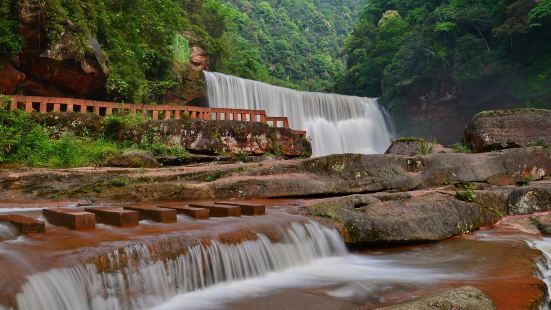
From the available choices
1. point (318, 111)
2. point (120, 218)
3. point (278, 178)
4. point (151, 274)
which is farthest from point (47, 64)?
point (318, 111)

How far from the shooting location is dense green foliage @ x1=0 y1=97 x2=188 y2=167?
517 inches

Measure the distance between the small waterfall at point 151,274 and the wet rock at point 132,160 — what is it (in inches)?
292

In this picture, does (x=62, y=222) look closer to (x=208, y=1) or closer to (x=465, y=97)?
(x=465, y=97)

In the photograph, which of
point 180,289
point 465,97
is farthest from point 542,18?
point 180,289

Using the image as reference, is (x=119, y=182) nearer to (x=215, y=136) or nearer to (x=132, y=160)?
(x=132, y=160)

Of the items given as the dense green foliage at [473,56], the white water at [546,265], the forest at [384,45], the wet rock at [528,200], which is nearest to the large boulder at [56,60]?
the forest at [384,45]

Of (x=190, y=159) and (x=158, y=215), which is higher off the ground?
(x=190, y=159)

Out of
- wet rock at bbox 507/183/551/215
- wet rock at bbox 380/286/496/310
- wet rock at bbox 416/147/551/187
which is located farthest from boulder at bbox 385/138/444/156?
wet rock at bbox 380/286/496/310

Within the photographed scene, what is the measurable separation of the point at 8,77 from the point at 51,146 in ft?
14.0

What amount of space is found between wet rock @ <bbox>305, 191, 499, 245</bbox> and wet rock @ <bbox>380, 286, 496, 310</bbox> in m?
3.45

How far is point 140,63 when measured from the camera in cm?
2317

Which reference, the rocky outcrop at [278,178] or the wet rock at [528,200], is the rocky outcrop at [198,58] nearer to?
the rocky outcrop at [278,178]

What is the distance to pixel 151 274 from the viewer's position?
15.4 ft

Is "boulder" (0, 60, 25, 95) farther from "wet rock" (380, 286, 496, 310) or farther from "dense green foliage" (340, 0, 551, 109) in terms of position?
"dense green foliage" (340, 0, 551, 109)
